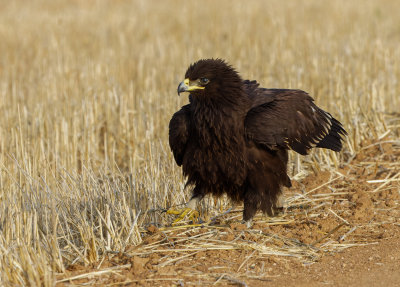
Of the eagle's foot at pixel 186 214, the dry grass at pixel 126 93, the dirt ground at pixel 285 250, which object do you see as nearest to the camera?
the dirt ground at pixel 285 250

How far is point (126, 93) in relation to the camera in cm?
970

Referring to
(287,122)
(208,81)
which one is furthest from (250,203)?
(208,81)

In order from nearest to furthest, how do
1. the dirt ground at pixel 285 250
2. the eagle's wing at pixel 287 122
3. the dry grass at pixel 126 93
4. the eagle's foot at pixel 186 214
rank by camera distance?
the dirt ground at pixel 285 250 → the dry grass at pixel 126 93 → the eagle's wing at pixel 287 122 → the eagle's foot at pixel 186 214

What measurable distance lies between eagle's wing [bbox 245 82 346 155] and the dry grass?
107cm

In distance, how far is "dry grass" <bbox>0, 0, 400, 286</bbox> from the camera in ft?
16.7

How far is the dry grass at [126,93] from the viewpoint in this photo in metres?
5.08

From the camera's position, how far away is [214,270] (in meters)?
4.55

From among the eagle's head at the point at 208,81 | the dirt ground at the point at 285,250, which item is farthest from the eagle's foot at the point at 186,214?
the eagle's head at the point at 208,81

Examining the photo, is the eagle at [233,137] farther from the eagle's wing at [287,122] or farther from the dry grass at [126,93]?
the dry grass at [126,93]

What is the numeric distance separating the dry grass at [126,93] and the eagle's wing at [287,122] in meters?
1.07

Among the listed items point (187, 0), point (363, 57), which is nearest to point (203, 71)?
point (363, 57)

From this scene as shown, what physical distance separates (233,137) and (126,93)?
481 cm

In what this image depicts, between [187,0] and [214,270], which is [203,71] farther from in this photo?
[187,0]

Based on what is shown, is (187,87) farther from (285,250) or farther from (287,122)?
(285,250)
